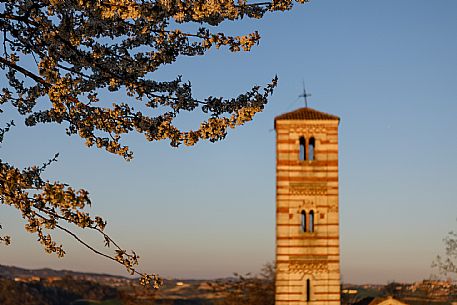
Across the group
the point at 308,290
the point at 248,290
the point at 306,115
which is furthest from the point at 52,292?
the point at 306,115

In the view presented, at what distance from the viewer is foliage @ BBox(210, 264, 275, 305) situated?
45.8 m

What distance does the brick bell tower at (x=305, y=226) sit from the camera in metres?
29.7

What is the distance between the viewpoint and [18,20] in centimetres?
926

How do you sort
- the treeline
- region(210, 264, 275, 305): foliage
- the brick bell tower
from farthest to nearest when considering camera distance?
1. the treeline
2. region(210, 264, 275, 305): foliage
3. the brick bell tower

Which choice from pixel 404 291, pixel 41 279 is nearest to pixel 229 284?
pixel 404 291

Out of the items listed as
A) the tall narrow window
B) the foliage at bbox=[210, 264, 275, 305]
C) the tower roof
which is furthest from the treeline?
the tower roof

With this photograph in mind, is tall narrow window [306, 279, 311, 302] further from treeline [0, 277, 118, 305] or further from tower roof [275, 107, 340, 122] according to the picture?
treeline [0, 277, 118, 305]

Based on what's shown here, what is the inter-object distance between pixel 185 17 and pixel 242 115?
4.77 feet

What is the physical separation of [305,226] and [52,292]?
56.2 m

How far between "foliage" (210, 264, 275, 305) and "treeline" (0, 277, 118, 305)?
27921 millimetres

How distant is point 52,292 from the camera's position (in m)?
79.6

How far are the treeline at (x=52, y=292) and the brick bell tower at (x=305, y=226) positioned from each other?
47.0 meters

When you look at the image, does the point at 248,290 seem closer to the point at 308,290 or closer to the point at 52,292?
the point at 308,290

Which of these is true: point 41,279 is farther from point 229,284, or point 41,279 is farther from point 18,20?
point 18,20
